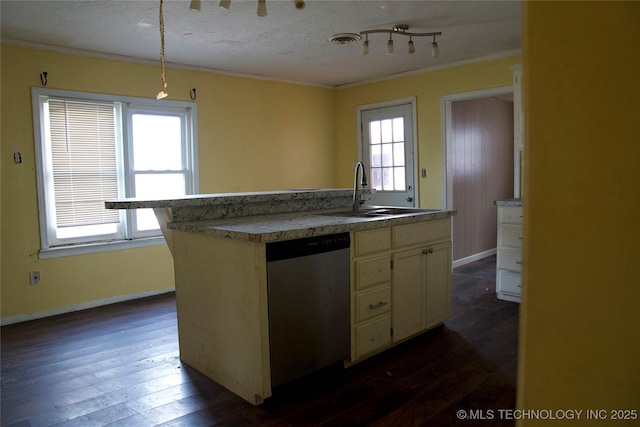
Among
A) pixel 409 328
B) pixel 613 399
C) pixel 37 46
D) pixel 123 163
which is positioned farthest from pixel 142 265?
pixel 613 399

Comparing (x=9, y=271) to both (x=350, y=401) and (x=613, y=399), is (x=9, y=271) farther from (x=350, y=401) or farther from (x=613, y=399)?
(x=613, y=399)

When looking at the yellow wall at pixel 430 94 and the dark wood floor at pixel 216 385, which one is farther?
the yellow wall at pixel 430 94

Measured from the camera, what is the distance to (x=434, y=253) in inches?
126

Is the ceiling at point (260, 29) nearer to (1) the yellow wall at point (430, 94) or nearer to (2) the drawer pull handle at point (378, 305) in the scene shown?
(1) the yellow wall at point (430, 94)

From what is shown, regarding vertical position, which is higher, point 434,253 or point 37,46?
point 37,46

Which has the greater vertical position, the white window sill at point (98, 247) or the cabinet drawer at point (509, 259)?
the white window sill at point (98, 247)

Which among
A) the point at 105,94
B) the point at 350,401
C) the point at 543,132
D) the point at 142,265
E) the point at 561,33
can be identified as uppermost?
the point at 105,94

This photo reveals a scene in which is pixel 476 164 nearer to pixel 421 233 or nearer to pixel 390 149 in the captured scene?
pixel 390 149

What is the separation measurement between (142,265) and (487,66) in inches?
163

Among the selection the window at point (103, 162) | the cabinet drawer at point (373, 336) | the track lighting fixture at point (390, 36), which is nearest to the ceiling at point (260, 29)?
the track lighting fixture at point (390, 36)

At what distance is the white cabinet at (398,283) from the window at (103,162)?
230 centimetres

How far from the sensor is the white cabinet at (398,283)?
2.67 meters

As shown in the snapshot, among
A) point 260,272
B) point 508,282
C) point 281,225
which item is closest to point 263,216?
point 281,225

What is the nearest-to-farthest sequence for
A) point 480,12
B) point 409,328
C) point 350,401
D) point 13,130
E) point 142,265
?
point 350,401 → point 409,328 → point 480,12 → point 13,130 → point 142,265
